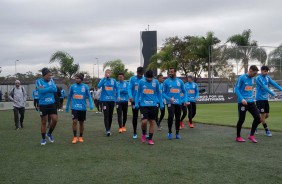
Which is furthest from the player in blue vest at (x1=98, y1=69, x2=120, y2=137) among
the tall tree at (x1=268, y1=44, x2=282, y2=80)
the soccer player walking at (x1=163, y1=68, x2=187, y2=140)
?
the tall tree at (x1=268, y1=44, x2=282, y2=80)

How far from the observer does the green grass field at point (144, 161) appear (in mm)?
5828

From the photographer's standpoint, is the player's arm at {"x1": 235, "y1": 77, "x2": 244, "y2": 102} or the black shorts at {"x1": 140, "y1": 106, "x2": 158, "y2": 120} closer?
the player's arm at {"x1": 235, "y1": 77, "x2": 244, "y2": 102}

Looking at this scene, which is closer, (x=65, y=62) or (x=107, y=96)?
(x=107, y=96)

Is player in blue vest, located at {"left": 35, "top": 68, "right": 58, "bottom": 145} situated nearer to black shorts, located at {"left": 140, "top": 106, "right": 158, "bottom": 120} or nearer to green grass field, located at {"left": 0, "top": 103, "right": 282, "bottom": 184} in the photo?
green grass field, located at {"left": 0, "top": 103, "right": 282, "bottom": 184}

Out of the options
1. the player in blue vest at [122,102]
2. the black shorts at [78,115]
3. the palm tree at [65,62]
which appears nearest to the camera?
the black shorts at [78,115]

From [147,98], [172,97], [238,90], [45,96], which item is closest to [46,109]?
[45,96]

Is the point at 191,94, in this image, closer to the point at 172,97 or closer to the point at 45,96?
the point at 172,97

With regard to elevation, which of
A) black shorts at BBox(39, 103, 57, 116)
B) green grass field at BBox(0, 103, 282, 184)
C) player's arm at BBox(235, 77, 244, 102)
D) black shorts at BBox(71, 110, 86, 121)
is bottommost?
green grass field at BBox(0, 103, 282, 184)

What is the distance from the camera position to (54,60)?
4619cm

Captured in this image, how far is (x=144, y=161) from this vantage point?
23.5 ft

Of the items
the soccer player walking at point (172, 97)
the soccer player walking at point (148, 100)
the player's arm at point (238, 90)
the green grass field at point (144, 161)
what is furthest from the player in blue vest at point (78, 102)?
the player's arm at point (238, 90)

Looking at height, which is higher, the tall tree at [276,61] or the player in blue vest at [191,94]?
the tall tree at [276,61]

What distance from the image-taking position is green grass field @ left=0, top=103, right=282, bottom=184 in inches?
229

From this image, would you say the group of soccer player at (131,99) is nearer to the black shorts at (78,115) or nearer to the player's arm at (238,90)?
the black shorts at (78,115)
